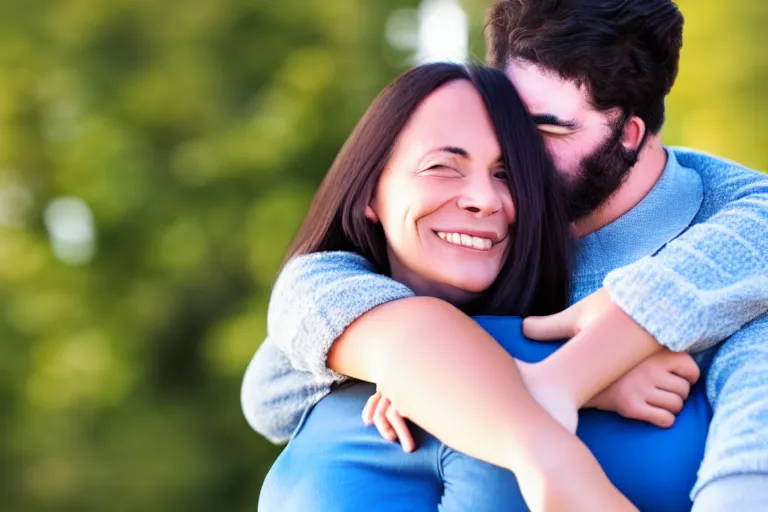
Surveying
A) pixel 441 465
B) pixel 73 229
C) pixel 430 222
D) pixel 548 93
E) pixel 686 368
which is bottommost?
pixel 73 229

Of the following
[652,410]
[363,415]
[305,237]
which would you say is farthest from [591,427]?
[305,237]

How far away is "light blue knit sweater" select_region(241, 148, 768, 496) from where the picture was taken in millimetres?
1143

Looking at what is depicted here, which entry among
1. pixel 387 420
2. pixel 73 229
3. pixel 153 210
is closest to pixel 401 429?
pixel 387 420

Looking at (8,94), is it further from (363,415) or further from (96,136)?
(363,415)

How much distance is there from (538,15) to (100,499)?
4.61 metres

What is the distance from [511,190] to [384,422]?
369mm

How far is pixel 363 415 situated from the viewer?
1.24 meters

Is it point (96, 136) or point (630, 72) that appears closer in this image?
point (630, 72)

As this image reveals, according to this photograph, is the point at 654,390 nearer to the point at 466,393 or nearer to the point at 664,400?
the point at 664,400

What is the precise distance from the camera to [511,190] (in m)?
1.36

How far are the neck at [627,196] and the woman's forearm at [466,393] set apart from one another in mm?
414

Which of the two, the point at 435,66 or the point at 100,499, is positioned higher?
the point at 435,66

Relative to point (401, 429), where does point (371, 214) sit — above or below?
above

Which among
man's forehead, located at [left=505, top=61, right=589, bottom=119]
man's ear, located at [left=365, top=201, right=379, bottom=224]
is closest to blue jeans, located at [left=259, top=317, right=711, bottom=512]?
man's ear, located at [left=365, top=201, right=379, bottom=224]
